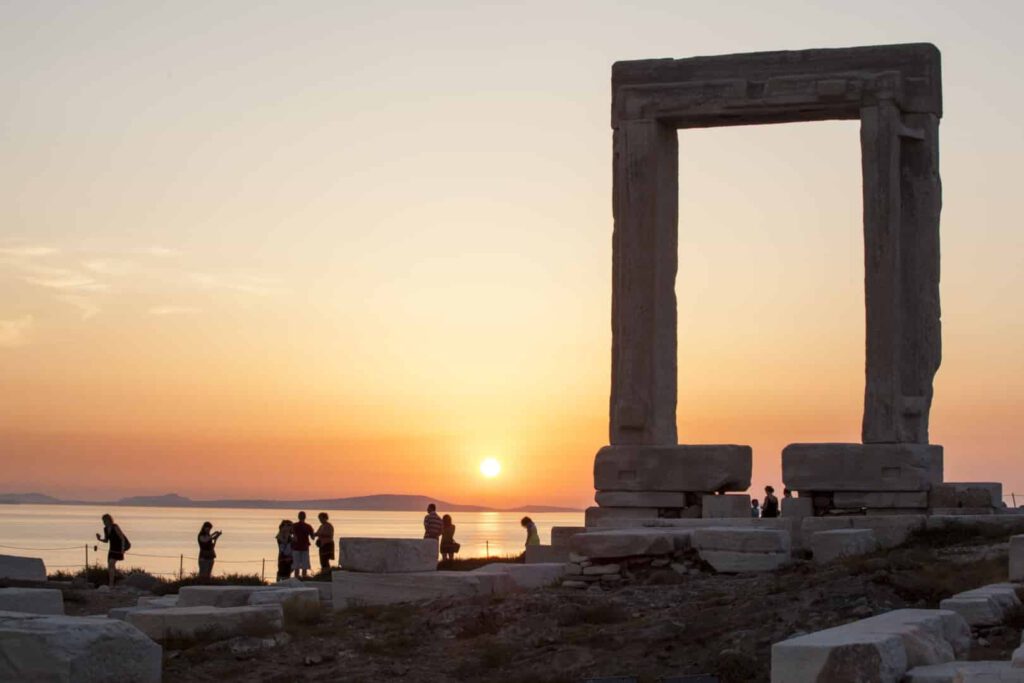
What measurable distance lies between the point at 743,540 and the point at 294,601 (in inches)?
180

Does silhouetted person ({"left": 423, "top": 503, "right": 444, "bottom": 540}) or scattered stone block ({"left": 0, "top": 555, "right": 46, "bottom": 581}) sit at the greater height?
silhouetted person ({"left": 423, "top": 503, "right": 444, "bottom": 540})

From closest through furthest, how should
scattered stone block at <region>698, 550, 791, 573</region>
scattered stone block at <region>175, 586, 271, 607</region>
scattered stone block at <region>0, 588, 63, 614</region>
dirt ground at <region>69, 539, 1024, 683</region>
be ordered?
dirt ground at <region>69, 539, 1024, 683</region> < scattered stone block at <region>0, 588, 63, 614</region> < scattered stone block at <region>698, 550, 791, 573</region> < scattered stone block at <region>175, 586, 271, 607</region>

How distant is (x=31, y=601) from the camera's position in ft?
52.0

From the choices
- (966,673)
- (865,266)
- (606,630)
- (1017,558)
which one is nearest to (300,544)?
(865,266)

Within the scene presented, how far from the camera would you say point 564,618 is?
48.8 feet

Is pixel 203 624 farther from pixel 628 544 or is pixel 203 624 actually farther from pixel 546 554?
pixel 546 554

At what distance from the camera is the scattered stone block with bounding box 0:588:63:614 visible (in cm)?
1556

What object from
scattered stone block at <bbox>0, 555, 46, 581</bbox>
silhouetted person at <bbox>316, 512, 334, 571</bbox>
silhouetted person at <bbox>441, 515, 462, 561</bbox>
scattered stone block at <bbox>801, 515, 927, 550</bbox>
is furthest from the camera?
silhouetted person at <bbox>441, 515, 462, 561</bbox>

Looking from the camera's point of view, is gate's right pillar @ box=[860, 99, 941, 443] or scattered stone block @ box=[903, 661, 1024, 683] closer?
scattered stone block @ box=[903, 661, 1024, 683]

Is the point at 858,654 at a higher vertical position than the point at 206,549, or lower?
lower

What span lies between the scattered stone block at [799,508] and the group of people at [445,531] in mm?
4364

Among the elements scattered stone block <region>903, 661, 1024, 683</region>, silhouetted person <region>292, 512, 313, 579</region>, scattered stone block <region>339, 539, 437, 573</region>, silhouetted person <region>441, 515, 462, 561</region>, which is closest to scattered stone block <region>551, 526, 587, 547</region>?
scattered stone block <region>339, 539, 437, 573</region>

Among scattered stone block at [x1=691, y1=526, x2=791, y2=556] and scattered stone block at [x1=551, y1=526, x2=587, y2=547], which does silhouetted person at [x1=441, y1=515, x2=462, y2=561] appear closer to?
scattered stone block at [x1=551, y1=526, x2=587, y2=547]

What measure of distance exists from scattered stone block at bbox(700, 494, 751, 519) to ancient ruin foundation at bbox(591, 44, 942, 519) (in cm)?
5
